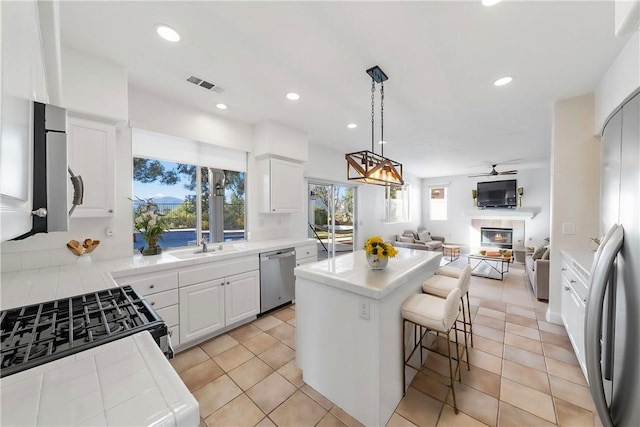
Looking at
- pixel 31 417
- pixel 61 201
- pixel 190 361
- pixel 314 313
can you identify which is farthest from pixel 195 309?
pixel 31 417

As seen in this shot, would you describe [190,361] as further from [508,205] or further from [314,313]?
[508,205]

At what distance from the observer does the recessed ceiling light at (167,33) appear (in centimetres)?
172

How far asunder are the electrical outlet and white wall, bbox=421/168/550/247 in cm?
798

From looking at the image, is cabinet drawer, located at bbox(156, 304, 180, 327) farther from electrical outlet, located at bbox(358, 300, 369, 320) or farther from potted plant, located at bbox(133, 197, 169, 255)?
electrical outlet, located at bbox(358, 300, 369, 320)

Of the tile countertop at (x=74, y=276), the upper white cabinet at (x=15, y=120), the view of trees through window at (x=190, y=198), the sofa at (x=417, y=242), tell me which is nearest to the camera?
the upper white cabinet at (x=15, y=120)

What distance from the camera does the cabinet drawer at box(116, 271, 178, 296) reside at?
2.11 meters

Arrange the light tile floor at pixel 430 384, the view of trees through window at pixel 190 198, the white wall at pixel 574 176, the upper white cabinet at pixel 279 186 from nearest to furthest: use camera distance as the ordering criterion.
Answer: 1. the light tile floor at pixel 430 384
2. the white wall at pixel 574 176
3. the view of trees through window at pixel 190 198
4. the upper white cabinet at pixel 279 186

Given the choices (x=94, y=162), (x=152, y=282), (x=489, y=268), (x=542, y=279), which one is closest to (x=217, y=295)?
(x=152, y=282)

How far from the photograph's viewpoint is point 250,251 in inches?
117

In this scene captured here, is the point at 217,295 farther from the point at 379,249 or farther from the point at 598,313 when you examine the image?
the point at 598,313

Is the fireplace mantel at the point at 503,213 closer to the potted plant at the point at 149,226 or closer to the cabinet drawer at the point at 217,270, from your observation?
the cabinet drawer at the point at 217,270

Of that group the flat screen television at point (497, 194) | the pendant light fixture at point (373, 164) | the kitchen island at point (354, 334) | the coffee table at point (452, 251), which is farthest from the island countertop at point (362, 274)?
the flat screen television at point (497, 194)

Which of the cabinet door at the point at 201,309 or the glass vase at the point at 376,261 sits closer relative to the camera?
the glass vase at the point at 376,261

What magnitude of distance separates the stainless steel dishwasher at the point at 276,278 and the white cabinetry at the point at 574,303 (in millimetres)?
2965
